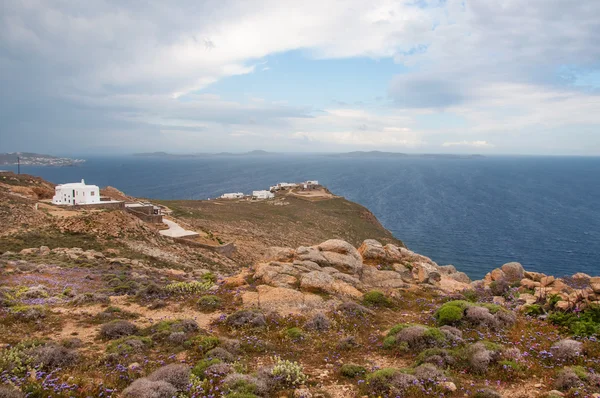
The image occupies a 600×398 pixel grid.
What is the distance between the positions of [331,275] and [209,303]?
20.4 ft

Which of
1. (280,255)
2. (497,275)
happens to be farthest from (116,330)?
(497,275)

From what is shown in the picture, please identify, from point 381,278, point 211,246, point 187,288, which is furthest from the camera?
point 211,246

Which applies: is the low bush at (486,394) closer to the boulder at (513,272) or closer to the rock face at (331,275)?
the rock face at (331,275)

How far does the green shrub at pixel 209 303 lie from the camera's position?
1377cm

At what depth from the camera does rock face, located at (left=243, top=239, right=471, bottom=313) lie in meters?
14.5

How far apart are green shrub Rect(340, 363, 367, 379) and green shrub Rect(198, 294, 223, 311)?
671 centimetres

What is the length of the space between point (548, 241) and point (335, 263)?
7237 centimetres

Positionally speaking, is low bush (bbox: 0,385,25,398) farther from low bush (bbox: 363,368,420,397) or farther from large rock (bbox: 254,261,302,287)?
large rock (bbox: 254,261,302,287)

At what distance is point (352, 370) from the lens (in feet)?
28.1

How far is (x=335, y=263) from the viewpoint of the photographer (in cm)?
1906

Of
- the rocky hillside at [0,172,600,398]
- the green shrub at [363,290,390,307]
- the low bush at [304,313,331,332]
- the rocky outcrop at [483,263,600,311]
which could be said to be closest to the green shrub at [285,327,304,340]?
the rocky hillside at [0,172,600,398]

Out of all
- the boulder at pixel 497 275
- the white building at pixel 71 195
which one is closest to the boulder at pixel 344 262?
the boulder at pixel 497 275

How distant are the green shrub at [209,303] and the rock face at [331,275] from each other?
1.08 meters

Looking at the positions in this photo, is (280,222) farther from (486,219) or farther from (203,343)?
(486,219)
